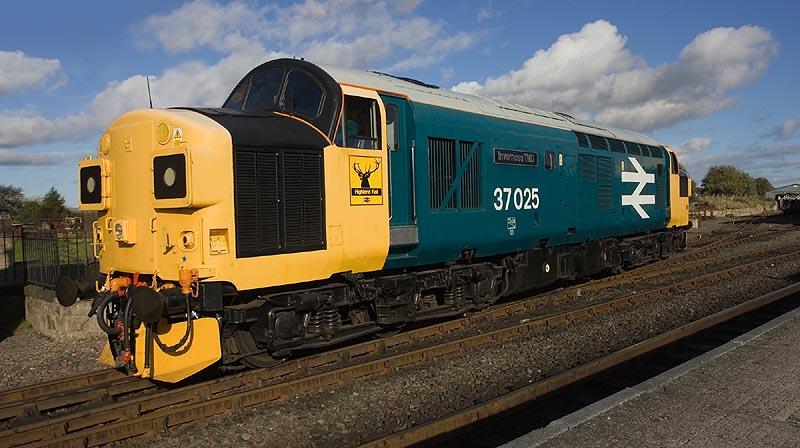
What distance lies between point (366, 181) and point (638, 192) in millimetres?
10255

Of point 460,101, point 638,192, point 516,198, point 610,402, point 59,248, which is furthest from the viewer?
point 638,192

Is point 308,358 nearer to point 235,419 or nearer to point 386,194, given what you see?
point 235,419

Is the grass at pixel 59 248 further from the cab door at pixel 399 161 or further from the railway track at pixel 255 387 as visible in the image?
the cab door at pixel 399 161

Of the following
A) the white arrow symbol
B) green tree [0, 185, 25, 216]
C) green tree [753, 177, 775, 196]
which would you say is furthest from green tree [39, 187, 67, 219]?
green tree [753, 177, 775, 196]

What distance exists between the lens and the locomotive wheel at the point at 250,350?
6.82m

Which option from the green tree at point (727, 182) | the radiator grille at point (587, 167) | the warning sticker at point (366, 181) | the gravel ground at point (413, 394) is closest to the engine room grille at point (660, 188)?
the radiator grille at point (587, 167)

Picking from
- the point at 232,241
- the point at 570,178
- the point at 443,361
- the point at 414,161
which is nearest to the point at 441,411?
the point at 443,361

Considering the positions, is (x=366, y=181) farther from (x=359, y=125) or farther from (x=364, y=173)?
(x=359, y=125)

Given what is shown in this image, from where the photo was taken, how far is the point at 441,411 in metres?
6.19

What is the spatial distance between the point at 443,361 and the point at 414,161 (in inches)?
107

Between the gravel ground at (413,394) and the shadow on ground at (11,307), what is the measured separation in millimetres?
7813

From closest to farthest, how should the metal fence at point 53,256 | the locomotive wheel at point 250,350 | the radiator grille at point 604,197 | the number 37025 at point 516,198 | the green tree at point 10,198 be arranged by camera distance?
the locomotive wheel at point 250,350 → the number 37025 at point 516,198 → the metal fence at point 53,256 → the radiator grille at point 604,197 → the green tree at point 10,198

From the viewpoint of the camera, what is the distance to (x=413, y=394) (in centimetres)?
667

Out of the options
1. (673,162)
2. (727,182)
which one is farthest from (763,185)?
(673,162)
